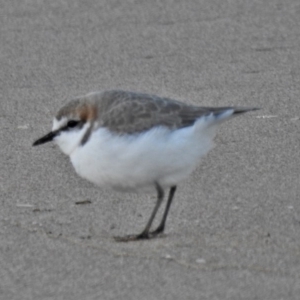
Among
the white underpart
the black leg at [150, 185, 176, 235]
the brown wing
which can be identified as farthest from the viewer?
the black leg at [150, 185, 176, 235]

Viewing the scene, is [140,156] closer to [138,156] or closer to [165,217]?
[138,156]

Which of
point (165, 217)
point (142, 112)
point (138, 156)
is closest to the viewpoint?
point (138, 156)

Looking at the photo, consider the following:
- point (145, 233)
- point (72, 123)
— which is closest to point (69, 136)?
point (72, 123)

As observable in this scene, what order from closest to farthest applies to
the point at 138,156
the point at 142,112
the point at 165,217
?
the point at 138,156 < the point at 142,112 < the point at 165,217

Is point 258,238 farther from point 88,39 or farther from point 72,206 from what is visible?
point 88,39

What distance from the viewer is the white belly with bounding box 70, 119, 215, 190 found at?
5027mm

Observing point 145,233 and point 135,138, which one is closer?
point 135,138

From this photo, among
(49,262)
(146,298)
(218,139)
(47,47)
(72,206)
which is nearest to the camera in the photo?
(146,298)

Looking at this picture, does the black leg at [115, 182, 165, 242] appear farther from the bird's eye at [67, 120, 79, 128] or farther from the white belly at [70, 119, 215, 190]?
the bird's eye at [67, 120, 79, 128]

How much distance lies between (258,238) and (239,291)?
727 mm

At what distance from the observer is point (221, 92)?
7.58 meters

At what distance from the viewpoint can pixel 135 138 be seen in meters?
5.05

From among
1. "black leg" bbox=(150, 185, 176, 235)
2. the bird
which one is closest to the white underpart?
the bird

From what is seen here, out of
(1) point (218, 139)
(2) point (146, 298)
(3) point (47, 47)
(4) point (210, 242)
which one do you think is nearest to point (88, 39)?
(3) point (47, 47)
